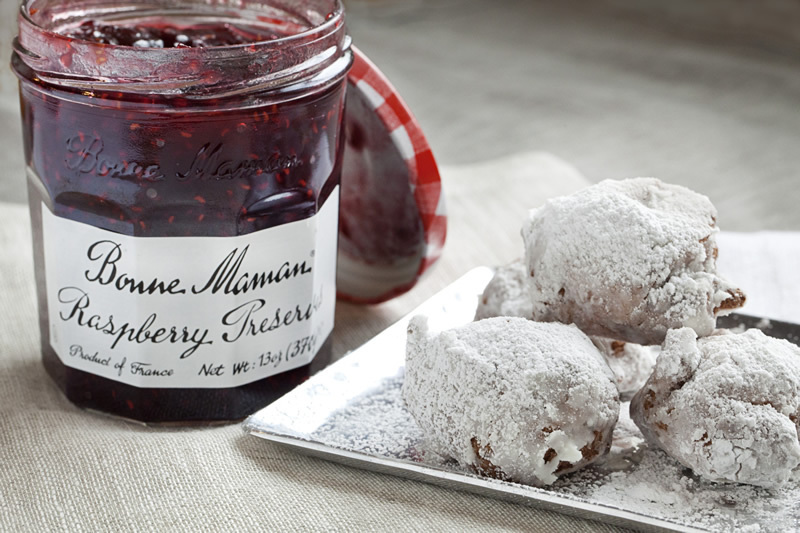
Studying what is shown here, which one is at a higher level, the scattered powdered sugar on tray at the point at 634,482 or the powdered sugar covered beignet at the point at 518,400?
the powdered sugar covered beignet at the point at 518,400

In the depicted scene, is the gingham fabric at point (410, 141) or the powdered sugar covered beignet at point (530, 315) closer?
the powdered sugar covered beignet at point (530, 315)

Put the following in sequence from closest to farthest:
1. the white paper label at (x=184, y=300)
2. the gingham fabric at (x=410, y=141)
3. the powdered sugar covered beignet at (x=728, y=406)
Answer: the powdered sugar covered beignet at (x=728, y=406) → the white paper label at (x=184, y=300) → the gingham fabric at (x=410, y=141)

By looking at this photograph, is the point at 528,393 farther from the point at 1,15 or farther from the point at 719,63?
the point at 719,63

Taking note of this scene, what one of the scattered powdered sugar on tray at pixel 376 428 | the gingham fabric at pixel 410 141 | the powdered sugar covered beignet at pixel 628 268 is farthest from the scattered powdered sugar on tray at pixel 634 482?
the gingham fabric at pixel 410 141

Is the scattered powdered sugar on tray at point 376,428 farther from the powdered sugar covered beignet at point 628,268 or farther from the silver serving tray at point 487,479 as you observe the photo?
the powdered sugar covered beignet at point 628,268

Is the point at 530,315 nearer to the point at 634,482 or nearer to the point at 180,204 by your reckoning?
the point at 634,482

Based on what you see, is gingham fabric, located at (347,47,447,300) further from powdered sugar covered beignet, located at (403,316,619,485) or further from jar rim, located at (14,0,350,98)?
powdered sugar covered beignet, located at (403,316,619,485)

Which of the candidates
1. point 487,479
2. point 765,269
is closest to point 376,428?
point 487,479
